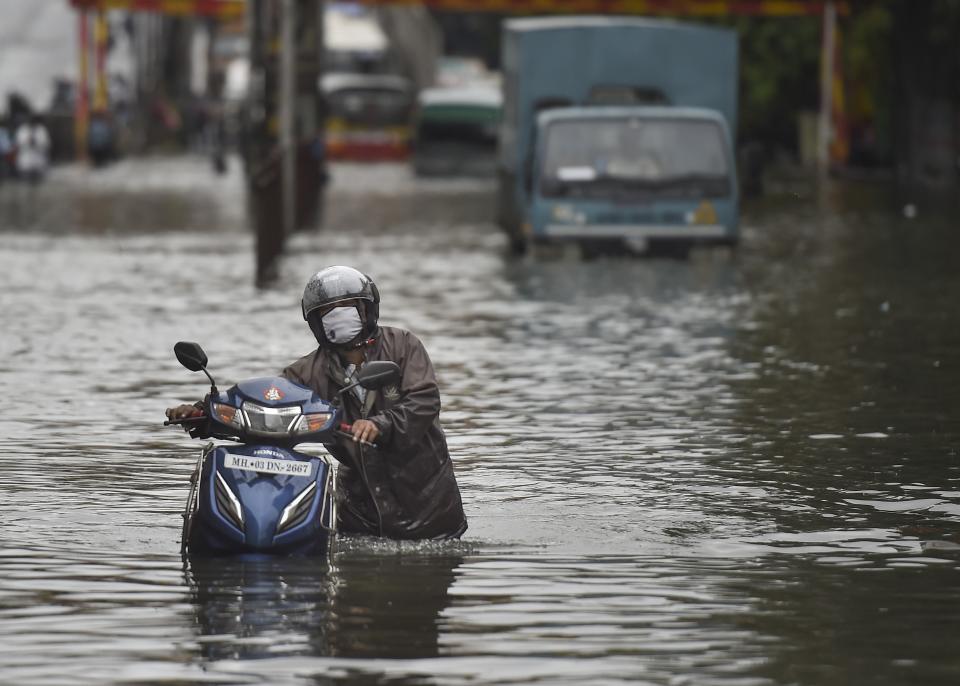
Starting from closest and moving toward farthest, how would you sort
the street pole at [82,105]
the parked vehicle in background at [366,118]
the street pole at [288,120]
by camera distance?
the street pole at [288,120], the street pole at [82,105], the parked vehicle in background at [366,118]

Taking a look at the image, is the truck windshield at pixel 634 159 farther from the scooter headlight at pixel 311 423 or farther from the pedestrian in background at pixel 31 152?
the pedestrian in background at pixel 31 152

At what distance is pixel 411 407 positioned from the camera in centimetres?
882

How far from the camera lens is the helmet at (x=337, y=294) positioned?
8828 mm

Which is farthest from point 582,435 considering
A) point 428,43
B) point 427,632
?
point 428,43

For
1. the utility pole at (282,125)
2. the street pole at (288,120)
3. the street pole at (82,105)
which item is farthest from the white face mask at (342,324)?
the street pole at (82,105)

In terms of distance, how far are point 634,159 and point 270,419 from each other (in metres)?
18.9

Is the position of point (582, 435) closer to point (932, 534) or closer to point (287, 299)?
point (932, 534)

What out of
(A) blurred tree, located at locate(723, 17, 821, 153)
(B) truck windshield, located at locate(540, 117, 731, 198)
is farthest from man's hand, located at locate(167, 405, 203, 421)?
(A) blurred tree, located at locate(723, 17, 821, 153)

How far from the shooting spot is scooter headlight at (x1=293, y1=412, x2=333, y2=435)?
8414 mm

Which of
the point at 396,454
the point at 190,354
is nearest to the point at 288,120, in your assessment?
the point at 396,454

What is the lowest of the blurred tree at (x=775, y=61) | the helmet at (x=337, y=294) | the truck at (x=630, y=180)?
the blurred tree at (x=775, y=61)

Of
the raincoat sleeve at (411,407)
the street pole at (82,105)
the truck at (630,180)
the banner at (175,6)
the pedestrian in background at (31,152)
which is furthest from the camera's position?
the street pole at (82,105)

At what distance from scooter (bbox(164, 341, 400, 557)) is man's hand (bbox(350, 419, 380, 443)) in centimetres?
4

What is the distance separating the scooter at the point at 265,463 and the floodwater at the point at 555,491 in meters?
0.18
